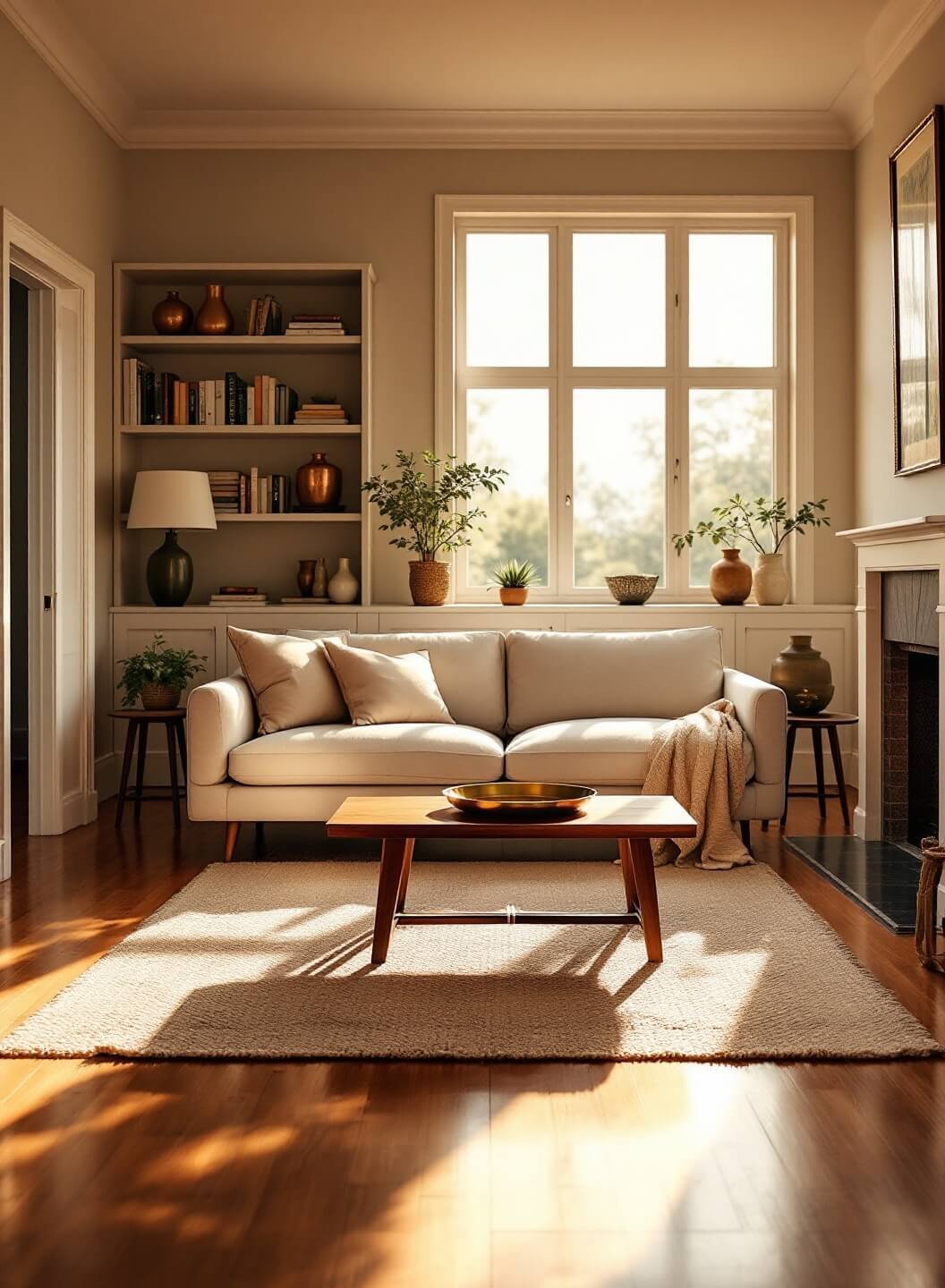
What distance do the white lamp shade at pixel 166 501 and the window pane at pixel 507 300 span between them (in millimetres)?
1591

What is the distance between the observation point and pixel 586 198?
5980 millimetres

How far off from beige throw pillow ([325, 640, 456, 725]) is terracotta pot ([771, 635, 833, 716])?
4.83ft

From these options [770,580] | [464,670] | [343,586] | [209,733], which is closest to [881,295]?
[770,580]

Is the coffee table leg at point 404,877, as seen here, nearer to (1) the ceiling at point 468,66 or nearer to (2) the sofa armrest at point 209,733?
(2) the sofa armrest at point 209,733

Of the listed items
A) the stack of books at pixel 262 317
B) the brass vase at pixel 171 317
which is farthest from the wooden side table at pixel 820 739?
the brass vase at pixel 171 317

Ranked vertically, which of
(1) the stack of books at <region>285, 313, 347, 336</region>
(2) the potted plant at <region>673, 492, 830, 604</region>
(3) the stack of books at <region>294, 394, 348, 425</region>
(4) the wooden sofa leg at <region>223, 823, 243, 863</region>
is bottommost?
(4) the wooden sofa leg at <region>223, 823, 243, 863</region>

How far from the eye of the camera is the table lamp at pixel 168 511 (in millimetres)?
5438

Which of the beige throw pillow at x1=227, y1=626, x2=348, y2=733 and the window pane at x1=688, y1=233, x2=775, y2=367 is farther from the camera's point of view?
the window pane at x1=688, y1=233, x2=775, y2=367

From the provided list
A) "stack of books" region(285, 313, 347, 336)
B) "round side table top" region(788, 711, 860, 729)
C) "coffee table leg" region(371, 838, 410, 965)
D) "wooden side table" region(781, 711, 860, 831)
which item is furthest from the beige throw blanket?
"stack of books" region(285, 313, 347, 336)

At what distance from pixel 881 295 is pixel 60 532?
3.77 meters

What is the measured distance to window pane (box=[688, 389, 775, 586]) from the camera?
6.15 metres

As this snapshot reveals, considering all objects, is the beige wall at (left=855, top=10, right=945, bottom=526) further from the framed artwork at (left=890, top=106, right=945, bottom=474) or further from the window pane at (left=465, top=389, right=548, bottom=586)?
the window pane at (left=465, top=389, right=548, bottom=586)

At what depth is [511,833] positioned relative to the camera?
10.0ft

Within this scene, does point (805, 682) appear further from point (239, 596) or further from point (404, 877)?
point (239, 596)
